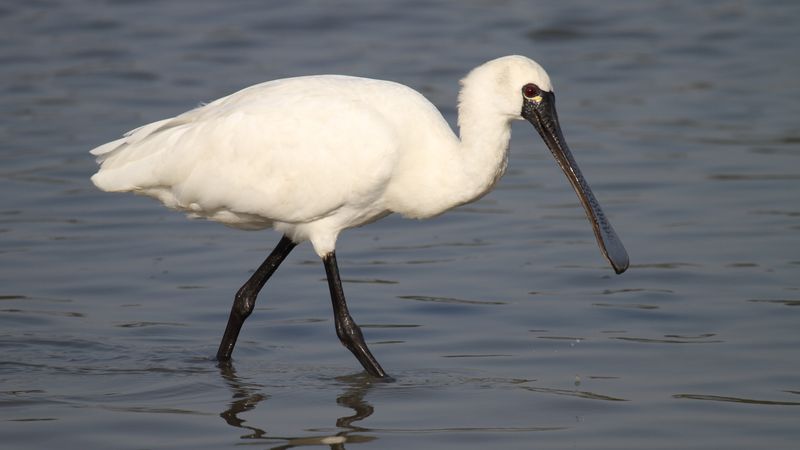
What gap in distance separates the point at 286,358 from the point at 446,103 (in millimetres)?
8033

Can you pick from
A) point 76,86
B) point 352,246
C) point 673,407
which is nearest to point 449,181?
point 673,407

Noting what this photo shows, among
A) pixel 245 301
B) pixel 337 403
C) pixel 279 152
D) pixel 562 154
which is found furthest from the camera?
pixel 245 301

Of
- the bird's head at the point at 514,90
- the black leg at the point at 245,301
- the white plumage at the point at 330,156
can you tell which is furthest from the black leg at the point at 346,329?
the bird's head at the point at 514,90

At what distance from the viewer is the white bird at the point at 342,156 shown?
28.4 feet

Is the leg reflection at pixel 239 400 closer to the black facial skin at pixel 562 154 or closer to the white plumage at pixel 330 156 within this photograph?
the white plumage at pixel 330 156

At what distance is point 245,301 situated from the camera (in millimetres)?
9328

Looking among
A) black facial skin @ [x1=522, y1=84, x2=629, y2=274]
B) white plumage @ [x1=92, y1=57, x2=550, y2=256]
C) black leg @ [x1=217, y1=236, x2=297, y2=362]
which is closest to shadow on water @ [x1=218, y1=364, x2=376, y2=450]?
black leg @ [x1=217, y1=236, x2=297, y2=362]

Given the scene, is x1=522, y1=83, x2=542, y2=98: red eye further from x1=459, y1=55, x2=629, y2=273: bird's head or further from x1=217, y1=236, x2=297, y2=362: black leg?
x1=217, y1=236, x2=297, y2=362: black leg

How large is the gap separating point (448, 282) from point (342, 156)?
2475 mm

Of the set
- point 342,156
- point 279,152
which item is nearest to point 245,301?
point 279,152

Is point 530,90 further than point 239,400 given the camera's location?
Yes

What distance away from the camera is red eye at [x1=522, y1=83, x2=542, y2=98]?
8672 mm

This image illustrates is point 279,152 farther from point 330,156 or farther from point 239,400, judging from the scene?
point 239,400

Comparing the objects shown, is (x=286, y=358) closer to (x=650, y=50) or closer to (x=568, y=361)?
(x=568, y=361)
